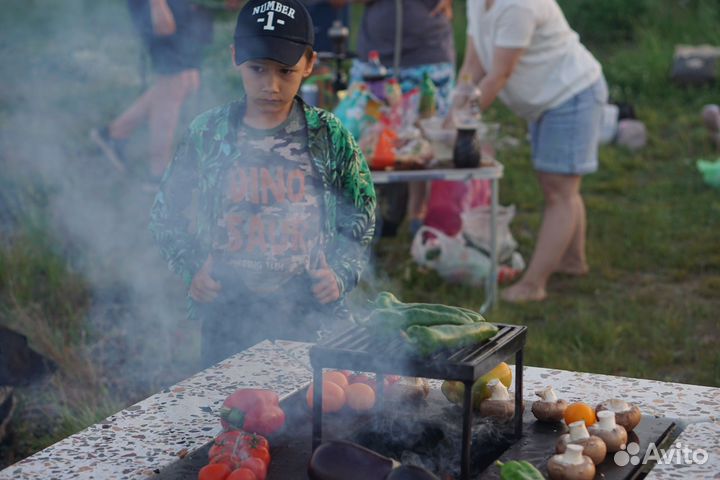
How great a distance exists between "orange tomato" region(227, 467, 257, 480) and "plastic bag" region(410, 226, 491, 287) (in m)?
3.83

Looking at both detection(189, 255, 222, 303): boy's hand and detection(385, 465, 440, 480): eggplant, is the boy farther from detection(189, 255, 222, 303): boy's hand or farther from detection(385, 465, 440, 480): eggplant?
detection(385, 465, 440, 480): eggplant

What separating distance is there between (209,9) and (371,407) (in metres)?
4.70

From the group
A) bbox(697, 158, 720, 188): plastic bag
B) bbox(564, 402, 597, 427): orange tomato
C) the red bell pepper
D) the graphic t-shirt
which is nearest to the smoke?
the graphic t-shirt

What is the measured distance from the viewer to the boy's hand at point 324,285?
313 cm

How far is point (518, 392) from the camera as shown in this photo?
264 centimetres

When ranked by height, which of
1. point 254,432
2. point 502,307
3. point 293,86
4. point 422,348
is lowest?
point 502,307

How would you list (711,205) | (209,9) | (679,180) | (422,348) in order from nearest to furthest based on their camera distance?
(422,348) < (209,9) < (711,205) < (679,180)

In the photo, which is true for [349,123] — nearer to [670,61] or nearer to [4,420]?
[4,420]

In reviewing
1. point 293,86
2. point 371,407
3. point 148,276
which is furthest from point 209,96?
point 371,407

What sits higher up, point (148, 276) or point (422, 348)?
point (422, 348)

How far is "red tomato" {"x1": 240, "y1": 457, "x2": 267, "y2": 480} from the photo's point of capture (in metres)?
2.39

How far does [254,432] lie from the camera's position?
8.61ft

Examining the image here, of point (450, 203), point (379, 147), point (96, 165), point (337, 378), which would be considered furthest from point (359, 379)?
point (96, 165)

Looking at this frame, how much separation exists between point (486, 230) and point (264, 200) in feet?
10.9
